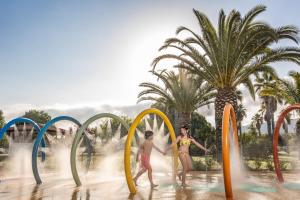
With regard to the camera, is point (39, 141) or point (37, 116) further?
point (37, 116)

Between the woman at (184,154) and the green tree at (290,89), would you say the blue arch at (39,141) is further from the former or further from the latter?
the green tree at (290,89)

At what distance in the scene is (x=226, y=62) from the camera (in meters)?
16.4

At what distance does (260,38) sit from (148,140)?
946 cm

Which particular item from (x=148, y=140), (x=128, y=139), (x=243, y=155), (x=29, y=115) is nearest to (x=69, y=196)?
(x=128, y=139)

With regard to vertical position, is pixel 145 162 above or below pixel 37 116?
below

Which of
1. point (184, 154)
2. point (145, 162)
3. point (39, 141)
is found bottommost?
point (145, 162)

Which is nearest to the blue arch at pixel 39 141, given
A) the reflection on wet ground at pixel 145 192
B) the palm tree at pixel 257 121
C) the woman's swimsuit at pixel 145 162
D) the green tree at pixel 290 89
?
the reflection on wet ground at pixel 145 192

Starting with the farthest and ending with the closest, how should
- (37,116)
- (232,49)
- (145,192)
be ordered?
(37,116)
(232,49)
(145,192)

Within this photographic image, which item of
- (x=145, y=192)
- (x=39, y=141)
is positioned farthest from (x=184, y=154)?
(x=39, y=141)

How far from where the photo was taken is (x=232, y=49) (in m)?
16.2

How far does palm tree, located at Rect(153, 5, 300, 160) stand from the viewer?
1552cm

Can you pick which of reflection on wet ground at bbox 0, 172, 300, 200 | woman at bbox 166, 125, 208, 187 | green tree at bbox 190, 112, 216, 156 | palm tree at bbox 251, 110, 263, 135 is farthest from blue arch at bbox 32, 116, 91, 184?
palm tree at bbox 251, 110, 263, 135

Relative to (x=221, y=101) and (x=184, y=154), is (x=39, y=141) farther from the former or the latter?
(x=221, y=101)

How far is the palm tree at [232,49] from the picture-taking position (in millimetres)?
15516
